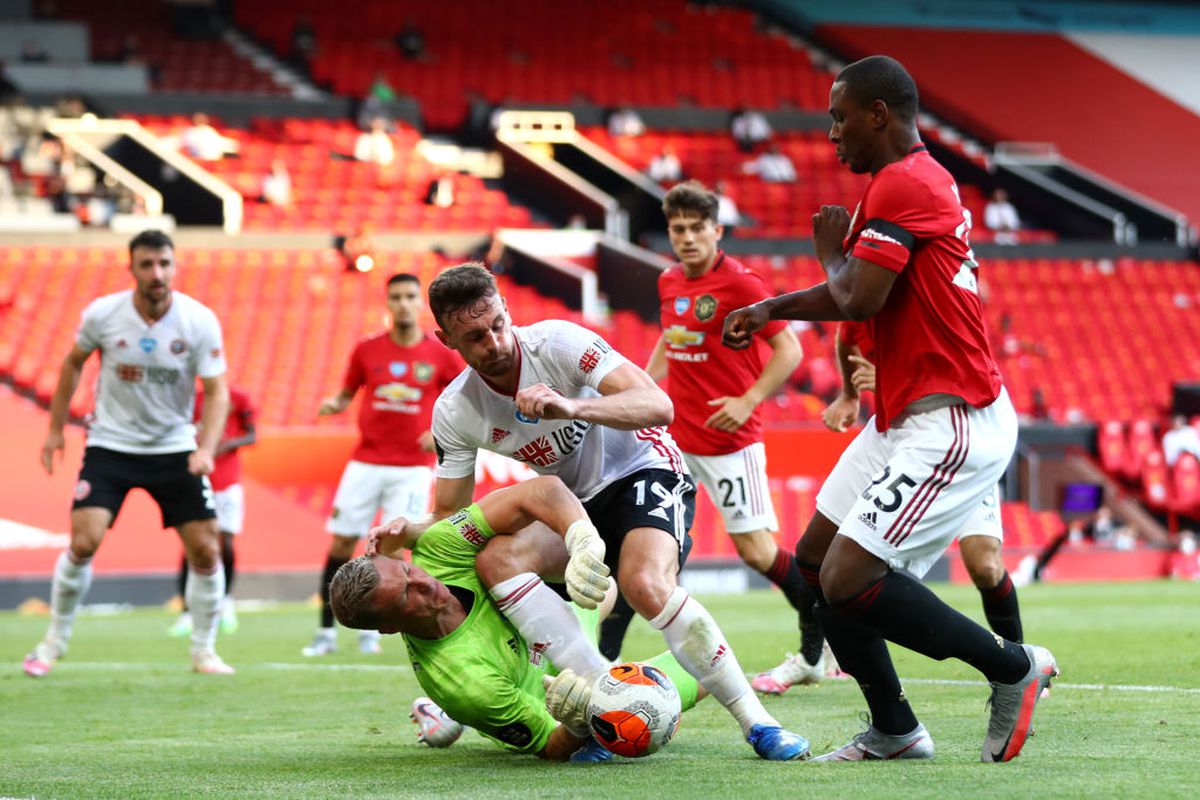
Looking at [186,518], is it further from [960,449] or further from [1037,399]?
[1037,399]

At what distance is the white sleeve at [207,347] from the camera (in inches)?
360

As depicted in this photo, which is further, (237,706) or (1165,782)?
(237,706)

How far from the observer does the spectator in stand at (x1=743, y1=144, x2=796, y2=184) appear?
3038 cm

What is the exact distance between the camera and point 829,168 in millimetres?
31312

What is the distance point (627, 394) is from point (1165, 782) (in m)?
2.00

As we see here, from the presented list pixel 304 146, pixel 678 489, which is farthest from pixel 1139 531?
pixel 678 489

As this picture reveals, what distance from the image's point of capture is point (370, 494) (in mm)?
11273

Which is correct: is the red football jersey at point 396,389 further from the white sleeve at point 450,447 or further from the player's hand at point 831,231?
the player's hand at point 831,231

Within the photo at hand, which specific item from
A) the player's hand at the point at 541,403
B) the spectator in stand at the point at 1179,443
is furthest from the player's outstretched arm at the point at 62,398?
the spectator in stand at the point at 1179,443

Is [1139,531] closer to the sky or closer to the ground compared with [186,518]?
closer to the ground

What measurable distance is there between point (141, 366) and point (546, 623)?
4413 mm

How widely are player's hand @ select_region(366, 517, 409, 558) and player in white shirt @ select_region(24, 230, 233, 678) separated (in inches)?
134

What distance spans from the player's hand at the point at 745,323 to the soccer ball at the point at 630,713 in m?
1.12

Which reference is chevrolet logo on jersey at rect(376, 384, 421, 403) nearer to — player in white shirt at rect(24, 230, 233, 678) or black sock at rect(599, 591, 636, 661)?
player in white shirt at rect(24, 230, 233, 678)
